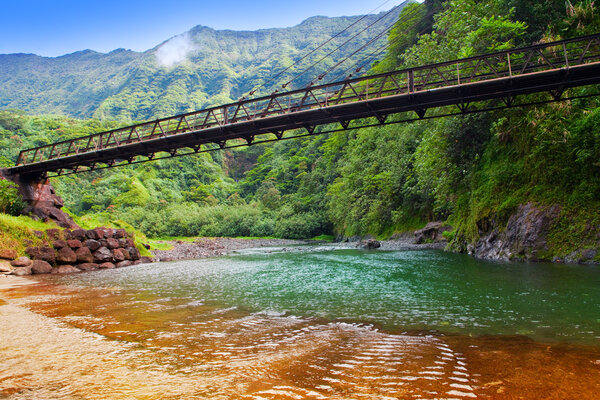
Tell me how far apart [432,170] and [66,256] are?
26358mm

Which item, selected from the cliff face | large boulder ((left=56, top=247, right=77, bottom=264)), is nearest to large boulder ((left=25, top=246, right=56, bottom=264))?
large boulder ((left=56, top=247, right=77, bottom=264))

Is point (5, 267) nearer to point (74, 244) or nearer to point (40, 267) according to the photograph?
point (40, 267)

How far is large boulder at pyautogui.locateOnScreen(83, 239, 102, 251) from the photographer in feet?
81.4

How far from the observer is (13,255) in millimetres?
20016

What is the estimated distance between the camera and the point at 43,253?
71.4ft

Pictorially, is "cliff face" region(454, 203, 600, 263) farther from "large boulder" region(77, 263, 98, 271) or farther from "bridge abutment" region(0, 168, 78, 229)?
"bridge abutment" region(0, 168, 78, 229)

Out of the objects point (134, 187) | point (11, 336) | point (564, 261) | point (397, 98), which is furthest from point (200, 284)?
point (134, 187)

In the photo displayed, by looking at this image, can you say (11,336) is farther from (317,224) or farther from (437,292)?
(317,224)

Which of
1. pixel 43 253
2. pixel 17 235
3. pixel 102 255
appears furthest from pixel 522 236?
pixel 17 235

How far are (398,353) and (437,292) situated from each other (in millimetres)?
6217

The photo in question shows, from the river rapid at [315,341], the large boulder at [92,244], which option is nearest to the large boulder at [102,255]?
the large boulder at [92,244]

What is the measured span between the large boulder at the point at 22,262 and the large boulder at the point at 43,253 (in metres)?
0.81

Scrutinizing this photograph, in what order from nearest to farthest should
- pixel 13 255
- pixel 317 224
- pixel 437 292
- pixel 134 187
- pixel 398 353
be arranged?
pixel 398 353, pixel 437 292, pixel 13 255, pixel 317 224, pixel 134 187

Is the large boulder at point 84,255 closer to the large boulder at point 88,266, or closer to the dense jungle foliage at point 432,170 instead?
the large boulder at point 88,266
